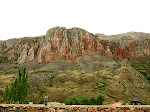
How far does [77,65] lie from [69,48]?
52.7 feet

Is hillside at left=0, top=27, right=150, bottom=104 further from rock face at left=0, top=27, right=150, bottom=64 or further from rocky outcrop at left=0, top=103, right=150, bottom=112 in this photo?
rocky outcrop at left=0, top=103, right=150, bottom=112

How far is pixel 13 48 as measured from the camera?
104 metres

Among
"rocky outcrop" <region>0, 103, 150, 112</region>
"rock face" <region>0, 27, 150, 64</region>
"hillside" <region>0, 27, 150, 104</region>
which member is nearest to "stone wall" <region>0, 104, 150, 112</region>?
"rocky outcrop" <region>0, 103, 150, 112</region>

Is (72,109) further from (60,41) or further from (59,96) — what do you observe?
(60,41)

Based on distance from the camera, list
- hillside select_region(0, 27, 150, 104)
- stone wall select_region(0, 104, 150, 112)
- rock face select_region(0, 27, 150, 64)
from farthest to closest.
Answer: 1. rock face select_region(0, 27, 150, 64)
2. hillside select_region(0, 27, 150, 104)
3. stone wall select_region(0, 104, 150, 112)

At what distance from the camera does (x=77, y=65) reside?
70.9m

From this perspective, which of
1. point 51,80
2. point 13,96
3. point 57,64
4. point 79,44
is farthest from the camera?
point 79,44

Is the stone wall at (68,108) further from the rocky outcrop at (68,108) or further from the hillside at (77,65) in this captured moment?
the hillside at (77,65)

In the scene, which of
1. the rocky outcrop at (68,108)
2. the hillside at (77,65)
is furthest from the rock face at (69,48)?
the rocky outcrop at (68,108)

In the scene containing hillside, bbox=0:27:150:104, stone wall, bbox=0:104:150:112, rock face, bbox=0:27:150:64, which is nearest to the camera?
stone wall, bbox=0:104:150:112

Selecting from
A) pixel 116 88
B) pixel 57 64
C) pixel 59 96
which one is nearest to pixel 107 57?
pixel 57 64

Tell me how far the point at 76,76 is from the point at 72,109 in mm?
50153

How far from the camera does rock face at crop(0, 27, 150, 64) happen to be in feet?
269

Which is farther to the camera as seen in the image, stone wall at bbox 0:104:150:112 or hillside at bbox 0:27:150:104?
hillside at bbox 0:27:150:104
